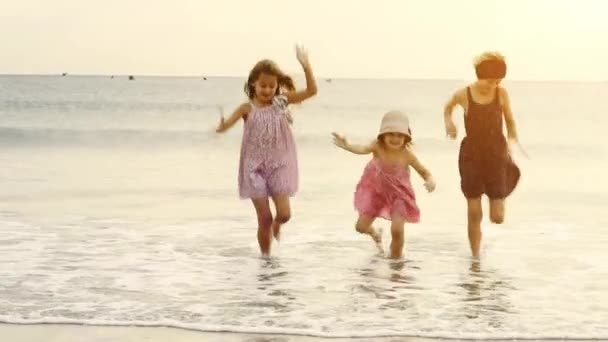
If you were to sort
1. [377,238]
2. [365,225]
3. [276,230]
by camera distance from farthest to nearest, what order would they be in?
[276,230]
[377,238]
[365,225]

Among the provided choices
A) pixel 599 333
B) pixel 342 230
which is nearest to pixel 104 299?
pixel 599 333

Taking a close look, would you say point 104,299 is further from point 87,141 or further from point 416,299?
point 87,141

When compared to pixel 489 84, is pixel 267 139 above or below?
below

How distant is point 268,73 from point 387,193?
1.35 m

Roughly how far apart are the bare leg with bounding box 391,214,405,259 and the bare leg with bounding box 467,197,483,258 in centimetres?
56

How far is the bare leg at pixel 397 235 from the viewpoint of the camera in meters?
7.68

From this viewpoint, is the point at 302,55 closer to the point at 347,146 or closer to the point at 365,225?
the point at 347,146

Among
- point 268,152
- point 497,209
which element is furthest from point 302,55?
point 497,209

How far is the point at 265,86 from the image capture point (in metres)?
7.61

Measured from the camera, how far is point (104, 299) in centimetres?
624

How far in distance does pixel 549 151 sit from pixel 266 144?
15.9m

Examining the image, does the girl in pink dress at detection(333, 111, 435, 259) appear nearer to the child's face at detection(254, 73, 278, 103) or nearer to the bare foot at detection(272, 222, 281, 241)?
the bare foot at detection(272, 222, 281, 241)

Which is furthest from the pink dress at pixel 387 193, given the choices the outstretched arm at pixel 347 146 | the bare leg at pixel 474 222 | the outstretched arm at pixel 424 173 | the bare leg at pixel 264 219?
the bare leg at pixel 264 219

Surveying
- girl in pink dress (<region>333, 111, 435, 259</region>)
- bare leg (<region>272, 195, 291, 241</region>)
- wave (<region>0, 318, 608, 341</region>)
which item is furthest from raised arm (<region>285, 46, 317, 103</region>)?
wave (<region>0, 318, 608, 341</region>)
